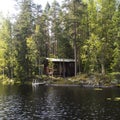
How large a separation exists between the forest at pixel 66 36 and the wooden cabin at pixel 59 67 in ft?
10.2

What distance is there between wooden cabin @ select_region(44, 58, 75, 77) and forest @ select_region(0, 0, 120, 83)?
3108 mm

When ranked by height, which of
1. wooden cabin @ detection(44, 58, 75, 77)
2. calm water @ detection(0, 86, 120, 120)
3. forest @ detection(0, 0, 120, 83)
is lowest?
calm water @ detection(0, 86, 120, 120)

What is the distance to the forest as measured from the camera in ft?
236

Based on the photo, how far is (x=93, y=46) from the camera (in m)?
71.8

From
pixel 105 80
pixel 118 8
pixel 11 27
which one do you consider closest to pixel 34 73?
pixel 11 27

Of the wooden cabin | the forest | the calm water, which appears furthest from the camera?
the wooden cabin

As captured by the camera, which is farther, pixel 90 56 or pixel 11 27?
pixel 11 27

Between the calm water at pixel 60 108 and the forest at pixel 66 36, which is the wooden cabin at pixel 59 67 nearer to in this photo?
the forest at pixel 66 36

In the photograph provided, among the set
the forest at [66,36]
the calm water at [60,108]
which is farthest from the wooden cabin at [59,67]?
the calm water at [60,108]

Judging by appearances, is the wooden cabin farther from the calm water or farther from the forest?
the calm water

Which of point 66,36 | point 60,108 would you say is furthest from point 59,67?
point 60,108

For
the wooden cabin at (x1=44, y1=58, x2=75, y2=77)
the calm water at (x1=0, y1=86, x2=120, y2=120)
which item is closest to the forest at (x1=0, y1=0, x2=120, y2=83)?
the wooden cabin at (x1=44, y1=58, x2=75, y2=77)

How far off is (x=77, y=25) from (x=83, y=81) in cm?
1701

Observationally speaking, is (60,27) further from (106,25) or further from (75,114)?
(75,114)
